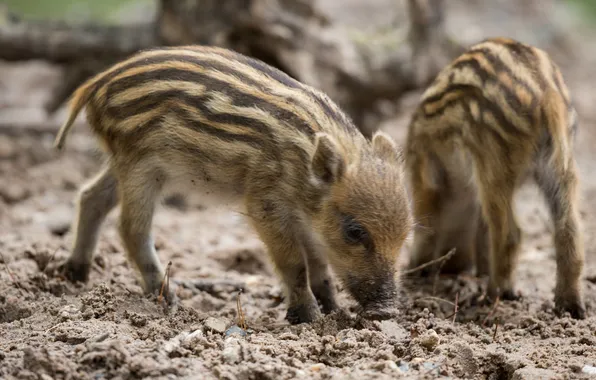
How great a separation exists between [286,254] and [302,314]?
1.04 ft

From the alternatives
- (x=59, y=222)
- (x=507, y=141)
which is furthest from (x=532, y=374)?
(x=59, y=222)

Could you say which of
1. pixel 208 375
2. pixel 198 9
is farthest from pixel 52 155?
pixel 208 375

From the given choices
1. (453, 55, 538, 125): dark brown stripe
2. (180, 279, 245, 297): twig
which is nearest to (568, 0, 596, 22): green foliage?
(453, 55, 538, 125): dark brown stripe

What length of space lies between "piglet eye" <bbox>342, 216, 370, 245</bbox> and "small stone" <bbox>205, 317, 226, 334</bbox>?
29.1 inches

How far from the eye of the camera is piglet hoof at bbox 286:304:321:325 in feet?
13.4

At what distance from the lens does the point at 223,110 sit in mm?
4055

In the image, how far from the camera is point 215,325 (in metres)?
3.72

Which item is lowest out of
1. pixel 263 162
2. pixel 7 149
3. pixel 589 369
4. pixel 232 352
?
pixel 232 352

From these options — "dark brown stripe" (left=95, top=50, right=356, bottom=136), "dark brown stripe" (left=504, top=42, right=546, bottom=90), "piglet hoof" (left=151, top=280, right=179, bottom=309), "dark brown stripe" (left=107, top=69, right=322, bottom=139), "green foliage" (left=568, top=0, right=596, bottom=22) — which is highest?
"green foliage" (left=568, top=0, right=596, bottom=22)

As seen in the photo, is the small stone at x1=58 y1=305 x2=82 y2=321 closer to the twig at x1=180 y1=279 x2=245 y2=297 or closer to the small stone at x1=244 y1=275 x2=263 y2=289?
the twig at x1=180 y1=279 x2=245 y2=297

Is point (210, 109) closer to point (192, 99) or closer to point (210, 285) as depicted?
point (192, 99)

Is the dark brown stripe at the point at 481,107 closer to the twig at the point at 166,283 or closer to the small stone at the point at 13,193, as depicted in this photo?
the twig at the point at 166,283

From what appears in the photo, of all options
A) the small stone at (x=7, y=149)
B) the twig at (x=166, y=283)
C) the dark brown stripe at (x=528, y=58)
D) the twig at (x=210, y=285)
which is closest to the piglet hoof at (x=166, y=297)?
the twig at (x=166, y=283)

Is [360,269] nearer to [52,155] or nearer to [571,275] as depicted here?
[571,275]
